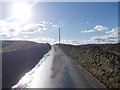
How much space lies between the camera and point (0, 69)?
23109mm

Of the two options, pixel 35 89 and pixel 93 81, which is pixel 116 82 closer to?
pixel 93 81

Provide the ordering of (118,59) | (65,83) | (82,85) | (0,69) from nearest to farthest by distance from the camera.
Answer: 1. (82,85)
2. (65,83)
3. (0,69)
4. (118,59)

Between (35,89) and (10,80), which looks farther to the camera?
(10,80)

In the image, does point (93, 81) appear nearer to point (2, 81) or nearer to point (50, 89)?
point (50, 89)

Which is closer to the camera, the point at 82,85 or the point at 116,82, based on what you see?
the point at 82,85

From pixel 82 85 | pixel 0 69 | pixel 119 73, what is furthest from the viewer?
pixel 0 69

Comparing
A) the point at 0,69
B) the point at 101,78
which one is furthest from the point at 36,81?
the point at 0,69

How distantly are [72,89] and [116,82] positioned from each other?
12.0ft

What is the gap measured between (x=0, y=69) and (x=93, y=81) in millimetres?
9296

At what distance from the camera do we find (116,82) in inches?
674

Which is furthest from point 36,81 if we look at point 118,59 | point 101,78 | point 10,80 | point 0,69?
point 118,59

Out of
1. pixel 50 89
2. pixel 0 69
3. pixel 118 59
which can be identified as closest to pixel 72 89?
pixel 50 89

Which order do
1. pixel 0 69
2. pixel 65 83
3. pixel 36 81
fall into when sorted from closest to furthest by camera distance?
1. pixel 65 83
2. pixel 36 81
3. pixel 0 69

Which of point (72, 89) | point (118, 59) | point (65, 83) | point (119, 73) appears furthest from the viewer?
point (118, 59)
